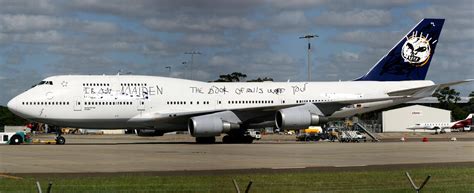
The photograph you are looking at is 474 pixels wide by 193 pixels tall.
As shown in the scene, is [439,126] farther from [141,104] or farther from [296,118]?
[141,104]

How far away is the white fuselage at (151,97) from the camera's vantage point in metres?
44.7

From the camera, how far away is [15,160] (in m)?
28.6

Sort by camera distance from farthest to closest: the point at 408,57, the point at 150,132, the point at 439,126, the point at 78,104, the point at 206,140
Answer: the point at 439,126 < the point at 408,57 < the point at 150,132 < the point at 206,140 < the point at 78,104

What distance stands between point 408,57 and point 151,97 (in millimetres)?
19837

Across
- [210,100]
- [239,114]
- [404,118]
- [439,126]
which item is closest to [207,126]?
[239,114]

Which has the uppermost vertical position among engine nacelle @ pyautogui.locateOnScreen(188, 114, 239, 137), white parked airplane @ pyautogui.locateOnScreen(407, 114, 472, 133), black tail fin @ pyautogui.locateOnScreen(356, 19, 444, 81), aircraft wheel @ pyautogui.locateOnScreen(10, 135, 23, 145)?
black tail fin @ pyautogui.locateOnScreen(356, 19, 444, 81)

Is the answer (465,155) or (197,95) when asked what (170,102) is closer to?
(197,95)

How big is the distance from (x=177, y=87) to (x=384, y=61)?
631 inches

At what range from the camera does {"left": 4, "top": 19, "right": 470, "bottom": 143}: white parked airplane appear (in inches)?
1762

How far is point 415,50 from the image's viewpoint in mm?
53594

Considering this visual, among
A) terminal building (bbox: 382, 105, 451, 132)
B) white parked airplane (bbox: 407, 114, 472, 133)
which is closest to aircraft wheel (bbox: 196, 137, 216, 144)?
white parked airplane (bbox: 407, 114, 472, 133)

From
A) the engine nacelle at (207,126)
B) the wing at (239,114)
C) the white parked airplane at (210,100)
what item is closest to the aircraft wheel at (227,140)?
the white parked airplane at (210,100)

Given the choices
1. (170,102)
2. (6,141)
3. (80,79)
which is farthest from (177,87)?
(6,141)

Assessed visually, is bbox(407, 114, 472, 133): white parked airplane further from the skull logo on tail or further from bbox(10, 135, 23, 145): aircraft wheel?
bbox(10, 135, 23, 145): aircraft wheel
